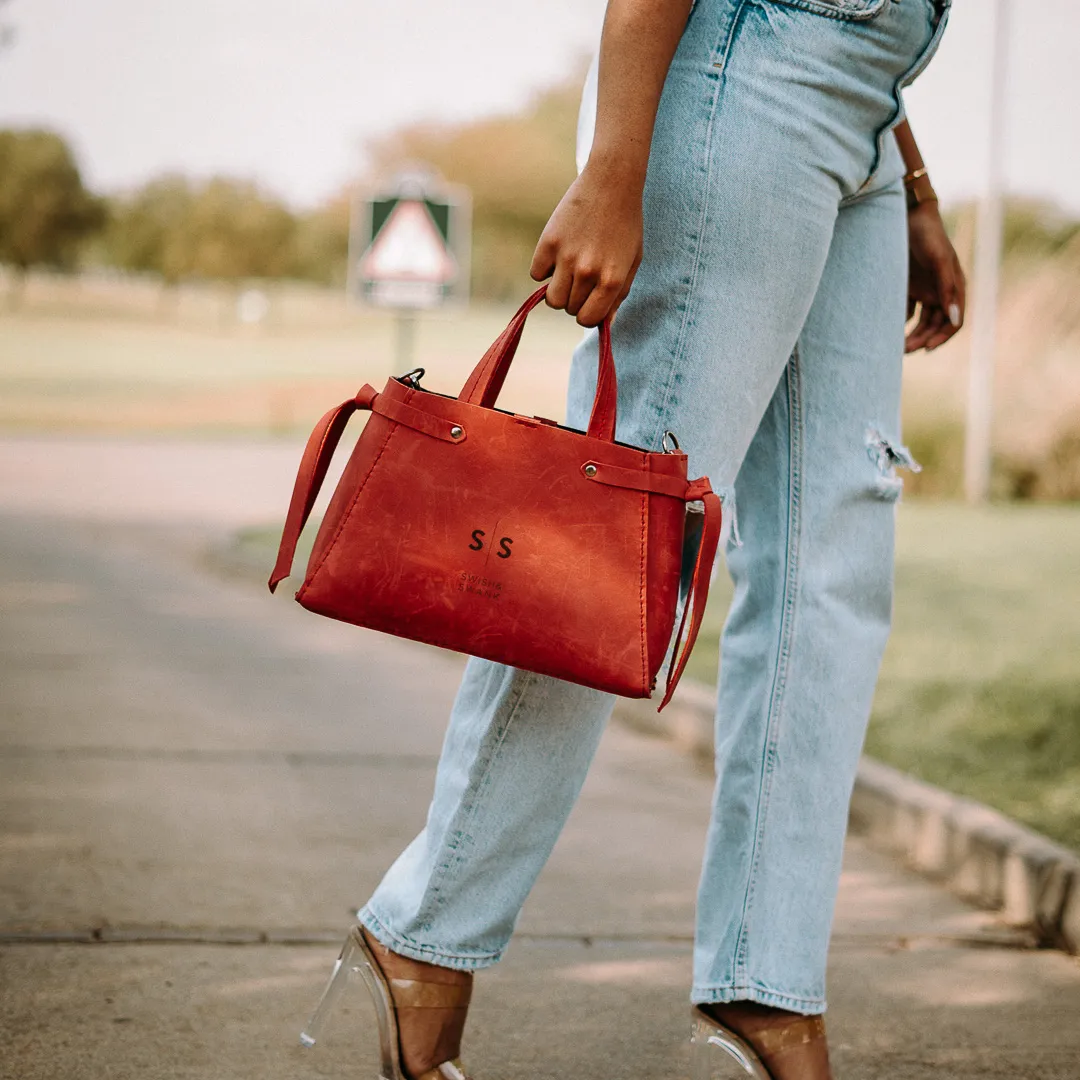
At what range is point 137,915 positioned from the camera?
2.66 m

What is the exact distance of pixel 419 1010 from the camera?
5.95 ft

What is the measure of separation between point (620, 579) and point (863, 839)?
2.07m

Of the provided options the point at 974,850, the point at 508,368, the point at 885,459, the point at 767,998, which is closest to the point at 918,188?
the point at 885,459

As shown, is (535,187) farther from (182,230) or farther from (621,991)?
(621,991)

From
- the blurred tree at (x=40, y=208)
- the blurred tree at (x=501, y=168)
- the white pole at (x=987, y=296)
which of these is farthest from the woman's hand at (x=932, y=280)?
the blurred tree at (x=501, y=168)

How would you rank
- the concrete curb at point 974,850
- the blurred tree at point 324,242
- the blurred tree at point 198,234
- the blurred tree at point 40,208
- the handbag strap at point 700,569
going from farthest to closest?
the blurred tree at point 324,242, the blurred tree at point 198,234, the blurred tree at point 40,208, the concrete curb at point 974,850, the handbag strap at point 700,569

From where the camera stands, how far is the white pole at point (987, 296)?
12344mm

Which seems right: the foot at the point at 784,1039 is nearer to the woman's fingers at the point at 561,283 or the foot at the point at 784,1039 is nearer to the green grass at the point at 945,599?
the woman's fingers at the point at 561,283

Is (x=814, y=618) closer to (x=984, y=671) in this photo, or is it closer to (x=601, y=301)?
(x=601, y=301)

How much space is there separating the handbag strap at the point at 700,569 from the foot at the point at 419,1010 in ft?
1.60

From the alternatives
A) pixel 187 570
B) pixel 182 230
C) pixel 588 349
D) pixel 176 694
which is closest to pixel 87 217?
pixel 182 230

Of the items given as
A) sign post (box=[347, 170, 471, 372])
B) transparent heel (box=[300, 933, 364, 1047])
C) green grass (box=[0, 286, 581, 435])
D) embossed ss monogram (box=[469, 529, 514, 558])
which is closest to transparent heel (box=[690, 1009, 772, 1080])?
transparent heel (box=[300, 933, 364, 1047])

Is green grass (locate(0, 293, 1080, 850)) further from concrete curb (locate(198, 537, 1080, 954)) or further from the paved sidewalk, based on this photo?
the paved sidewalk

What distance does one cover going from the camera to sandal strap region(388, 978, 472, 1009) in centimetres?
181
